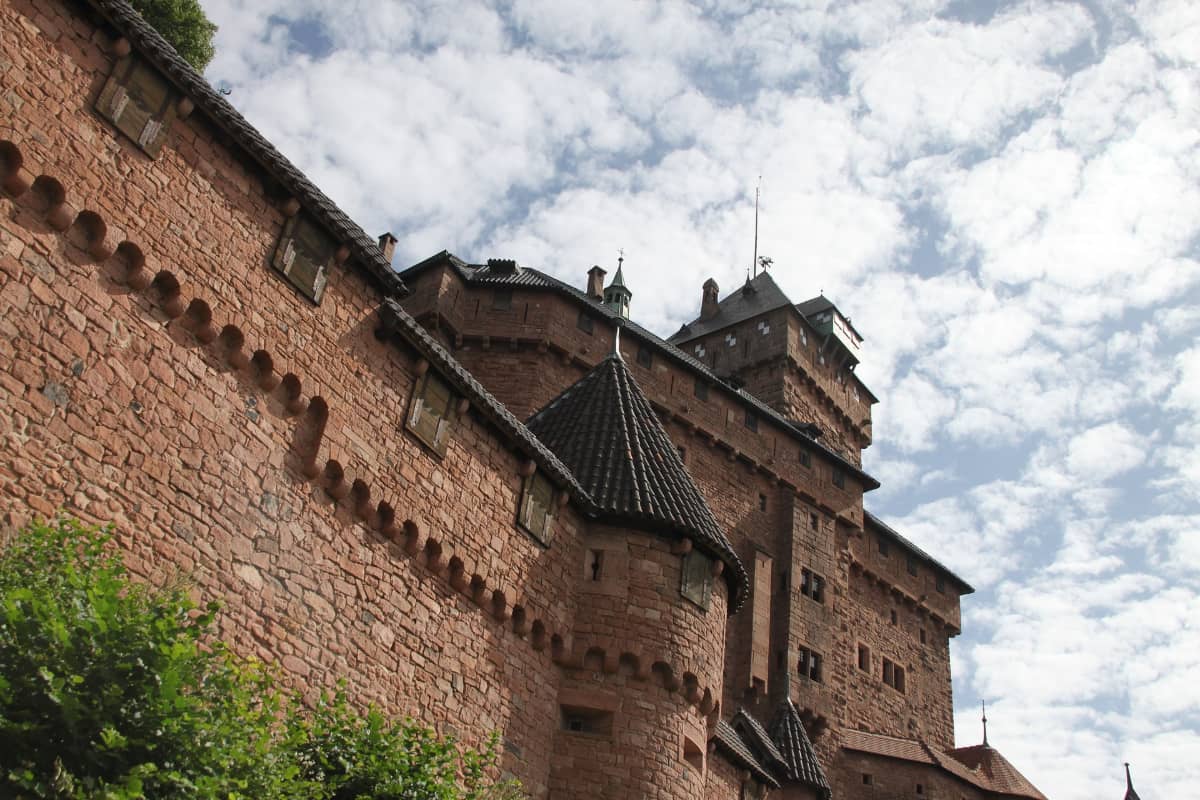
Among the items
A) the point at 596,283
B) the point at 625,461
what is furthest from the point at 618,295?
the point at 625,461

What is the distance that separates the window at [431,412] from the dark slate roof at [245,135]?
1.13 meters

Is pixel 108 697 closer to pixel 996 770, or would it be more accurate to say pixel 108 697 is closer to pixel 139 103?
pixel 139 103

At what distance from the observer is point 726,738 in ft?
65.7

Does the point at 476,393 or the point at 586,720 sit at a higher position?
the point at 476,393

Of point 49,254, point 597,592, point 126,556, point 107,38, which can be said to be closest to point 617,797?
point 597,592

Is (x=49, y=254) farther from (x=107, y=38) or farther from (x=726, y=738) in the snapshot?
(x=726, y=738)

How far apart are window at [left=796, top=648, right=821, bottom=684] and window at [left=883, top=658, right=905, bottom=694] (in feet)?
17.3

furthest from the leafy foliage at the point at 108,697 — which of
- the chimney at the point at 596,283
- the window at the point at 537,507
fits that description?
the chimney at the point at 596,283

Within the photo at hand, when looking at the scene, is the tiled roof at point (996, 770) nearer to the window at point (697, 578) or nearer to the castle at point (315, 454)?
the castle at point (315, 454)

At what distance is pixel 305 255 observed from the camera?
12.5 m

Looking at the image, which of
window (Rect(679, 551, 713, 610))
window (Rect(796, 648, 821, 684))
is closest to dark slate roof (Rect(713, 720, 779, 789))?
window (Rect(679, 551, 713, 610))

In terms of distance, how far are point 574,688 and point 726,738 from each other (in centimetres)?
594

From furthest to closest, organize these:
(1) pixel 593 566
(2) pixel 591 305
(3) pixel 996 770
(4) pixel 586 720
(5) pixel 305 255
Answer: (3) pixel 996 770
(2) pixel 591 305
(1) pixel 593 566
(4) pixel 586 720
(5) pixel 305 255

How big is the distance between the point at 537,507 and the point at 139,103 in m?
6.86
